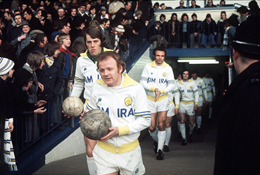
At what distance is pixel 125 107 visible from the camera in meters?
3.32

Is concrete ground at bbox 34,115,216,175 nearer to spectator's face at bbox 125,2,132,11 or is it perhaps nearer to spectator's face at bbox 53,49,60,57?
spectator's face at bbox 53,49,60,57

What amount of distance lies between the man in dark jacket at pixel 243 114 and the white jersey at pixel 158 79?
17.0 feet

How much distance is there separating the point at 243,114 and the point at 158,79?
567cm

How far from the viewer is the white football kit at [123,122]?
3289mm

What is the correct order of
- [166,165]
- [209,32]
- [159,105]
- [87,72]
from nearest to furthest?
[87,72], [166,165], [159,105], [209,32]

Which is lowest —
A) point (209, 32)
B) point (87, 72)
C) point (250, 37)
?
point (87, 72)

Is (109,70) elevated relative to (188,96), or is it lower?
elevated

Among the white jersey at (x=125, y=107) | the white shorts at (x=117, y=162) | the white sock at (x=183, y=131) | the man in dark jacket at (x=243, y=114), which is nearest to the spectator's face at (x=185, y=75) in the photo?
the white sock at (x=183, y=131)

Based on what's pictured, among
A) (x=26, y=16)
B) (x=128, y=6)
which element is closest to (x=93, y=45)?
(x=26, y=16)

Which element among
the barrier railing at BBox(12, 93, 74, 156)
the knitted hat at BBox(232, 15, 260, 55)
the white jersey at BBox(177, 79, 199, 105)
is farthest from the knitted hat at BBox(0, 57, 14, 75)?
the white jersey at BBox(177, 79, 199, 105)

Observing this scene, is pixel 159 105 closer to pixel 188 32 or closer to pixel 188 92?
pixel 188 92

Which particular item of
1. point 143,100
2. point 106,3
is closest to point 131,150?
point 143,100

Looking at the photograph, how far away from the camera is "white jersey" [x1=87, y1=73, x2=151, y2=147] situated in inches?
131

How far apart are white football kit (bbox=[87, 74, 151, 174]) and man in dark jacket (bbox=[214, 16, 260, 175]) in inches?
55.1
